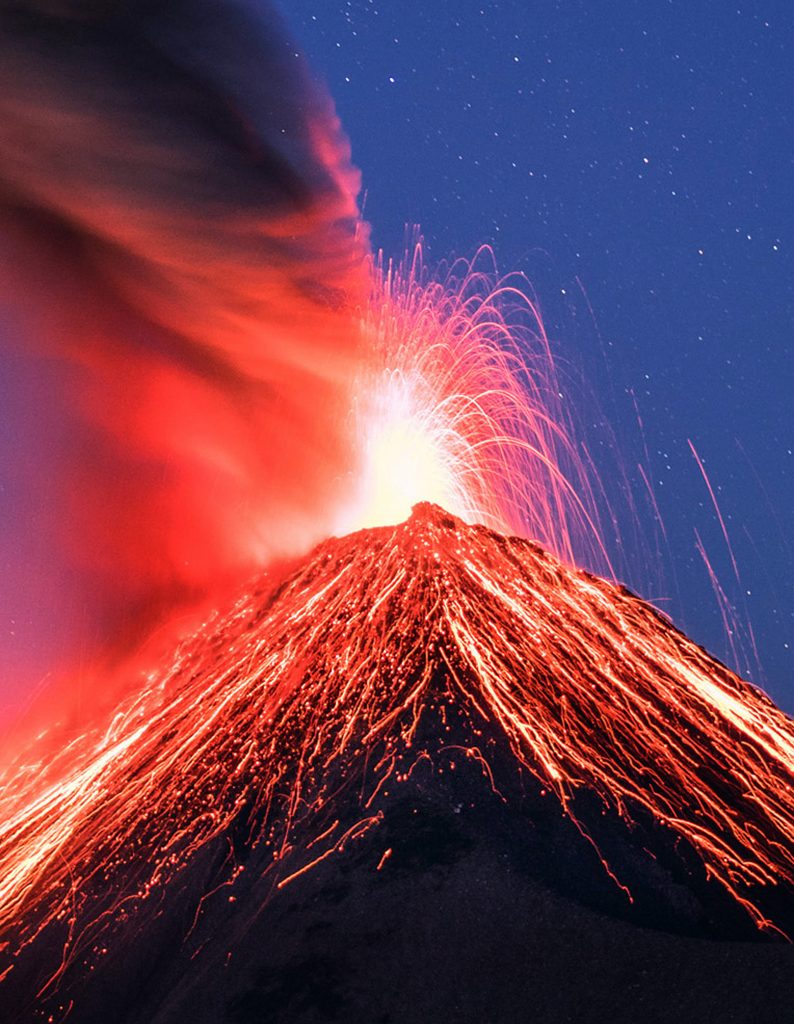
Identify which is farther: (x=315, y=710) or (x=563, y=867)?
(x=315, y=710)

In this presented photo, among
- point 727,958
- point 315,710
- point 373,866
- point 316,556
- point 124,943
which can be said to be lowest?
point 124,943

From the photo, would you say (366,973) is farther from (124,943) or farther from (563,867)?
(124,943)

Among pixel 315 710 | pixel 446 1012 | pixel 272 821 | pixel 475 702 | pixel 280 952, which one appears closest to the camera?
pixel 446 1012

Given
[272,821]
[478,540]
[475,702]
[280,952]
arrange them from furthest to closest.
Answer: [478,540], [475,702], [272,821], [280,952]

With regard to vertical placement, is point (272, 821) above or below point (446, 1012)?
above

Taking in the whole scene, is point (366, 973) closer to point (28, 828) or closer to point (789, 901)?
point (789, 901)

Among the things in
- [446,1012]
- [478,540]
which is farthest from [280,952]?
[478,540]
